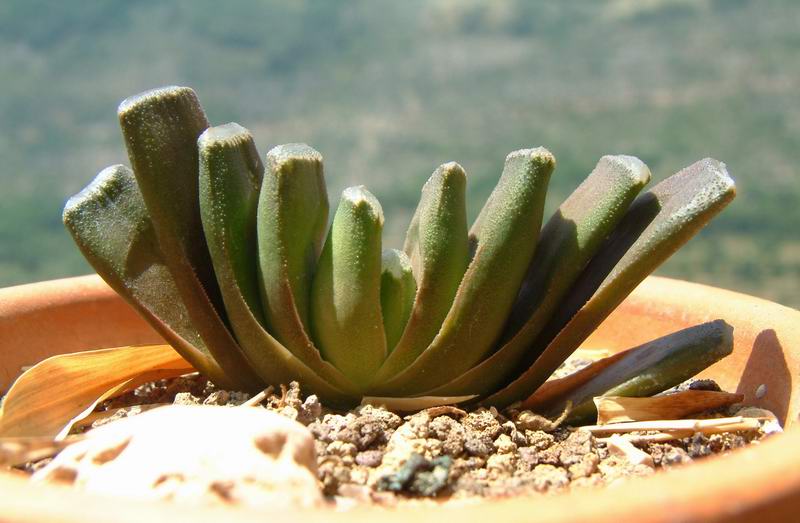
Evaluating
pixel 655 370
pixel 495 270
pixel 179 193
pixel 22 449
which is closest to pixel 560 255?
pixel 495 270

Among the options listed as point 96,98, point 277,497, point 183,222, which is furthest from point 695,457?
point 96,98

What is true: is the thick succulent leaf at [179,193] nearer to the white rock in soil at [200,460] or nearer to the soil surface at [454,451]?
the soil surface at [454,451]

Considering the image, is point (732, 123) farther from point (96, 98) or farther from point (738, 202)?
point (96, 98)

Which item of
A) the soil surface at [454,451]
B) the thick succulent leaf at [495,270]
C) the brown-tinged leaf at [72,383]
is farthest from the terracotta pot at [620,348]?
the thick succulent leaf at [495,270]

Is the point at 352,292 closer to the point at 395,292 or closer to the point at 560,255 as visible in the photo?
the point at 395,292

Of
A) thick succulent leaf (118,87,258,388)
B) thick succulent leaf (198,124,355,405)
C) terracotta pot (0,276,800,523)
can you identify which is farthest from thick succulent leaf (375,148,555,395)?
terracotta pot (0,276,800,523)

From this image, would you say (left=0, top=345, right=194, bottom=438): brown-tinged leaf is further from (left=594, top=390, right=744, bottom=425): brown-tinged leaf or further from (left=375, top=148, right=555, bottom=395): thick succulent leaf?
(left=594, top=390, right=744, bottom=425): brown-tinged leaf
